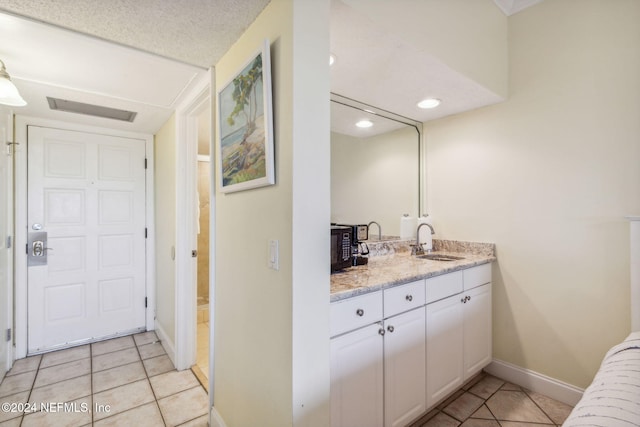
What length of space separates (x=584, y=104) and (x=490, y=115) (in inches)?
21.8

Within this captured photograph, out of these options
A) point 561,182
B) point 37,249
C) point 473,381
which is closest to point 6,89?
point 37,249

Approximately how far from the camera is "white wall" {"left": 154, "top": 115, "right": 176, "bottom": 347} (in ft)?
8.28

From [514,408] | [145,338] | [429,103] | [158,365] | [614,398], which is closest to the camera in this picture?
[614,398]

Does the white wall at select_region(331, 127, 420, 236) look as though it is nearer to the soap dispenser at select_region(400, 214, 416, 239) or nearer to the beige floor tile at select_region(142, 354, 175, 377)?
the soap dispenser at select_region(400, 214, 416, 239)

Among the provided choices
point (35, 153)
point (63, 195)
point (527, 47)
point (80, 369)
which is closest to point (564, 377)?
point (527, 47)

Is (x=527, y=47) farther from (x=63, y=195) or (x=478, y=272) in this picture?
(x=63, y=195)

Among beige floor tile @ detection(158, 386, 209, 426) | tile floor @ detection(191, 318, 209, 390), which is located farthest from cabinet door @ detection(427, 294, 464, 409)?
tile floor @ detection(191, 318, 209, 390)

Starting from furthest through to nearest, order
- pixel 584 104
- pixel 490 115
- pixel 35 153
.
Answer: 1. pixel 35 153
2. pixel 490 115
3. pixel 584 104

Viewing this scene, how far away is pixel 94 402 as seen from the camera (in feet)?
6.38

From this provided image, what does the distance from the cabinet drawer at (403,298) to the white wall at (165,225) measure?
1858 millimetres

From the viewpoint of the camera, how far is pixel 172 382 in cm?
218

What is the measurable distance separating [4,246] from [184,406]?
73.1 inches

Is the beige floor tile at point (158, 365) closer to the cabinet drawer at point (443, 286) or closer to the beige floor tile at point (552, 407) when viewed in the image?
the cabinet drawer at point (443, 286)

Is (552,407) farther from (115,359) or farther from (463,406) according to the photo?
(115,359)
